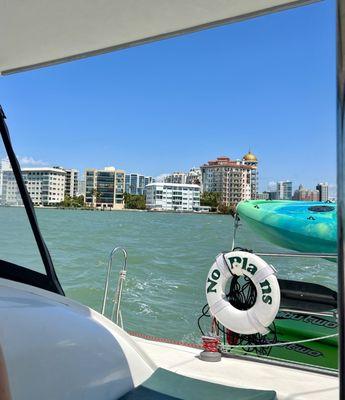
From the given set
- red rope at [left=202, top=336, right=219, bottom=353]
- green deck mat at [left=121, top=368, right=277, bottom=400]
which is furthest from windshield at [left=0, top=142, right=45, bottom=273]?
red rope at [left=202, top=336, right=219, bottom=353]

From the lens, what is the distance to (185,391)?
61.7 inches

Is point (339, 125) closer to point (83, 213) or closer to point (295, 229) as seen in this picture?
point (295, 229)

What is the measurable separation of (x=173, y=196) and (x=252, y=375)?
28810 mm

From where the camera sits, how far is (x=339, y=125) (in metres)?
0.61

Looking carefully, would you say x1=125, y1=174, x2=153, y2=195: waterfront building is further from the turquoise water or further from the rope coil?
the rope coil

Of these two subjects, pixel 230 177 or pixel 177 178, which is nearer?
pixel 230 177

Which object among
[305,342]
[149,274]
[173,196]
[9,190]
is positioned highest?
[173,196]

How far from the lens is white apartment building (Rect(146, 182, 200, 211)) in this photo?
90.1 feet

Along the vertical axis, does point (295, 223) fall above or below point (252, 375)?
above

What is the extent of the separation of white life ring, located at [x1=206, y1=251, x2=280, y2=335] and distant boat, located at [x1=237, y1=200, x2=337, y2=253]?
3.25 meters

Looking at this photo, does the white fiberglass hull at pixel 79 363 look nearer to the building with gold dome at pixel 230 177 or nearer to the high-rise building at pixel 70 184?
the high-rise building at pixel 70 184

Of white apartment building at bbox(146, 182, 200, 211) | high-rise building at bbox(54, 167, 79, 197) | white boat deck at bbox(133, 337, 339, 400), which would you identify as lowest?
white boat deck at bbox(133, 337, 339, 400)

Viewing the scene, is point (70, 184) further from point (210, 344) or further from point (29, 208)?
point (210, 344)

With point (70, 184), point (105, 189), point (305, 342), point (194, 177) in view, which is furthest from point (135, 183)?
point (305, 342)
